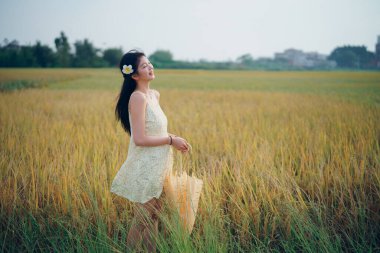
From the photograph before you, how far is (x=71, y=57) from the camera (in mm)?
46062

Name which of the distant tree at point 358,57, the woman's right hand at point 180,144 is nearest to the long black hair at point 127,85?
the woman's right hand at point 180,144

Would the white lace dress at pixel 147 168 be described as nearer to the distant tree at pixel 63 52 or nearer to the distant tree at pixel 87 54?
the distant tree at pixel 63 52

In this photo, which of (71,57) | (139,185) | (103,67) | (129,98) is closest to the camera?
(139,185)

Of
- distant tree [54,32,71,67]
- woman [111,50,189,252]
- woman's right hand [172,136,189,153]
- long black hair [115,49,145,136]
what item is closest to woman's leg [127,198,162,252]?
woman [111,50,189,252]

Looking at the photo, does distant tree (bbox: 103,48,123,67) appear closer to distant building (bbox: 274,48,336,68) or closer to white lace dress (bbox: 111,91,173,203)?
distant building (bbox: 274,48,336,68)

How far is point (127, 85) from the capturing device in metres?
1.56

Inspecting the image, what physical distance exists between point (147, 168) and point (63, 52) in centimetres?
4699

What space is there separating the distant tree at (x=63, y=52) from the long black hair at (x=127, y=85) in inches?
1667

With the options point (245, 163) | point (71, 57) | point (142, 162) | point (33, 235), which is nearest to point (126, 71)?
point (142, 162)

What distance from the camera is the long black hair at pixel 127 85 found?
1.50 metres

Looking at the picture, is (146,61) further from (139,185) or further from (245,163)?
(245,163)

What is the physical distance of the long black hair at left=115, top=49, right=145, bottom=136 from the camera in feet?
4.91

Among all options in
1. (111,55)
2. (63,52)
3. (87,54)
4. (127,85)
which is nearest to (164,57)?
(111,55)

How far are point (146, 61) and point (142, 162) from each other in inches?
21.2
